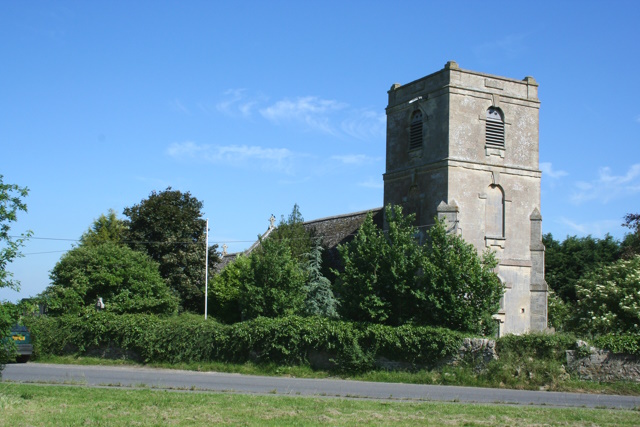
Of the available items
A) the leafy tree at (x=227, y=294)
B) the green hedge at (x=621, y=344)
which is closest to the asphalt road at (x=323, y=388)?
the green hedge at (x=621, y=344)

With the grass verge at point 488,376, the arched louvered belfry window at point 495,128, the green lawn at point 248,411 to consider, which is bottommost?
the grass verge at point 488,376

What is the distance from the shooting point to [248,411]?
13773mm

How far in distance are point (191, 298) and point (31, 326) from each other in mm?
13579

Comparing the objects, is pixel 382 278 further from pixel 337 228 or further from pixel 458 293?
pixel 337 228

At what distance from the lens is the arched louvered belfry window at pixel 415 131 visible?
35.7 metres

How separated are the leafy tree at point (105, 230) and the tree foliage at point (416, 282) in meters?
28.5

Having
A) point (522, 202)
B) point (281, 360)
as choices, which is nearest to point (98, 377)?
point (281, 360)

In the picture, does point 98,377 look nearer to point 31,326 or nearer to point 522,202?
point 31,326

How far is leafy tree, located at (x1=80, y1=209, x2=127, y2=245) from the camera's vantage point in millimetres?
51938

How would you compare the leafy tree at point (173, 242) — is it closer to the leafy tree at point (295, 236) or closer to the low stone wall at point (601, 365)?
the leafy tree at point (295, 236)

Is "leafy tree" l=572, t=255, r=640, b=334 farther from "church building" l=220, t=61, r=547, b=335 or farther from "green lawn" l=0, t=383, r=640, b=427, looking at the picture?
"green lawn" l=0, t=383, r=640, b=427

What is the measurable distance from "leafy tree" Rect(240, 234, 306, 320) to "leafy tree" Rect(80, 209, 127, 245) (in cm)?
2096

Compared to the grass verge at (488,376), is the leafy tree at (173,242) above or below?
above

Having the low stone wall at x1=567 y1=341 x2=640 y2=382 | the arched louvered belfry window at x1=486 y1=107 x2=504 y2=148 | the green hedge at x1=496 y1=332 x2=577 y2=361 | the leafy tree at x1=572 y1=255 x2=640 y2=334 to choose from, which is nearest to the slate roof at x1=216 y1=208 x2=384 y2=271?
the arched louvered belfry window at x1=486 y1=107 x2=504 y2=148
